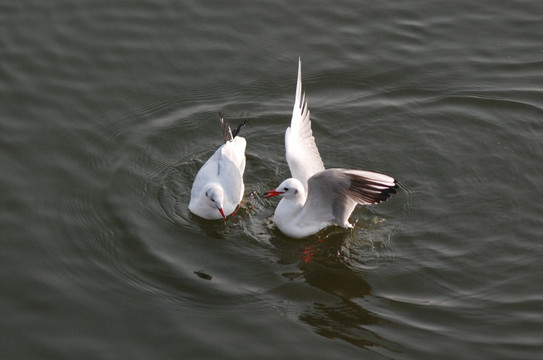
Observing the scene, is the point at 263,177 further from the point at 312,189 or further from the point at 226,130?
the point at 312,189

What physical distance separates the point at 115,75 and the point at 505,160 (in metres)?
4.75

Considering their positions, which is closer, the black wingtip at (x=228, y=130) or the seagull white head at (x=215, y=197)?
the seagull white head at (x=215, y=197)

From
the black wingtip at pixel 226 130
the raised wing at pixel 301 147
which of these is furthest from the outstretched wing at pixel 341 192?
the black wingtip at pixel 226 130

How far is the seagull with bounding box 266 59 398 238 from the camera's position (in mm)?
7445

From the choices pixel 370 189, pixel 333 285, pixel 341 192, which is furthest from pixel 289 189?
pixel 333 285

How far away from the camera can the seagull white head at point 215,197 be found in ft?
26.3

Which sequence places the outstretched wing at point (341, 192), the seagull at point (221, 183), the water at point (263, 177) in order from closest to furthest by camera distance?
the water at point (263, 177)
the outstretched wing at point (341, 192)
the seagull at point (221, 183)

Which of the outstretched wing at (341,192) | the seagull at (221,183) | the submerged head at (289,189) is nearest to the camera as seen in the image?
the outstretched wing at (341,192)

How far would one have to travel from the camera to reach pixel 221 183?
27.5ft

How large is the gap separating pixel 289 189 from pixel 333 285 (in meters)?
1.11

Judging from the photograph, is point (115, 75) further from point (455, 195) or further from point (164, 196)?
point (455, 195)

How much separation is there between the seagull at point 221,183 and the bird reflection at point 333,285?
0.66 m

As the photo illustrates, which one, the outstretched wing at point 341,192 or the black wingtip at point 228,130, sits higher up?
the black wingtip at point 228,130

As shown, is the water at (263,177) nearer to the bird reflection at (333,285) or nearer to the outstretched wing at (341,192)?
the bird reflection at (333,285)
